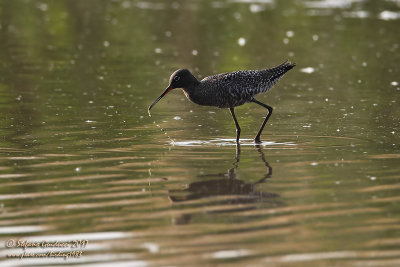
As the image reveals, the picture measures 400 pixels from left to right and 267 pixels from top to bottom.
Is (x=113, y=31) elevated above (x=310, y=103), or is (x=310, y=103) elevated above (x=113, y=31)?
(x=113, y=31)

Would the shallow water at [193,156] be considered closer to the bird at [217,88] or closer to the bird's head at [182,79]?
the bird at [217,88]

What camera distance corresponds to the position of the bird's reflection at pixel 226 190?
8508mm

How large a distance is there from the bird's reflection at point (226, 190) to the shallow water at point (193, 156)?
1.3 inches

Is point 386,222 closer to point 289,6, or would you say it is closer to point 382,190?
point 382,190

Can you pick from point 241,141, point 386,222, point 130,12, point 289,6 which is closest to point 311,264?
point 386,222

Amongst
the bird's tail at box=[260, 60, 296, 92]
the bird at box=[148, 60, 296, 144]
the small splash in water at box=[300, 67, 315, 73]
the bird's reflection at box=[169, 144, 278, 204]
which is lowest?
the bird's reflection at box=[169, 144, 278, 204]

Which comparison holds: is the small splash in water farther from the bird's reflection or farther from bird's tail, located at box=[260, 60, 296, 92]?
the bird's reflection

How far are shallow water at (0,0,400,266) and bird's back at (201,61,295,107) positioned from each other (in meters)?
0.57

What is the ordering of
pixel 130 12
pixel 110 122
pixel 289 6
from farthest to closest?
pixel 289 6, pixel 130 12, pixel 110 122

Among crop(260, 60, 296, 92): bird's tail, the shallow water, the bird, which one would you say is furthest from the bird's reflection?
crop(260, 60, 296, 92): bird's tail

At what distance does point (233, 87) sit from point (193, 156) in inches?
66.1

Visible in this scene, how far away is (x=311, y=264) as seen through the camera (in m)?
6.49

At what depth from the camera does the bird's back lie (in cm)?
1172

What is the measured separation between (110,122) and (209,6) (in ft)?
59.9
